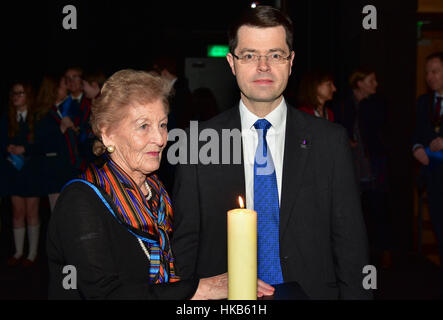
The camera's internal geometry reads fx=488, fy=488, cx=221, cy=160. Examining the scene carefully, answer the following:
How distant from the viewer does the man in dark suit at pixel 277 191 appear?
5.60 ft

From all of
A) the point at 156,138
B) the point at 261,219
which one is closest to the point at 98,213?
the point at 156,138

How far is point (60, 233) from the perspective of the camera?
1.42 m

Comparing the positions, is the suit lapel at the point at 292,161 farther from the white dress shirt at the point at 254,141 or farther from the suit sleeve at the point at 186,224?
the suit sleeve at the point at 186,224

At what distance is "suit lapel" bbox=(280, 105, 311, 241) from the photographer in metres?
1.72

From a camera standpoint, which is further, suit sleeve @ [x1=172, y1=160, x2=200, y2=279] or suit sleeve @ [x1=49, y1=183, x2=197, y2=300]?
suit sleeve @ [x1=172, y1=160, x2=200, y2=279]

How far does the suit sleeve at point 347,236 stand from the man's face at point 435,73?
2.71m

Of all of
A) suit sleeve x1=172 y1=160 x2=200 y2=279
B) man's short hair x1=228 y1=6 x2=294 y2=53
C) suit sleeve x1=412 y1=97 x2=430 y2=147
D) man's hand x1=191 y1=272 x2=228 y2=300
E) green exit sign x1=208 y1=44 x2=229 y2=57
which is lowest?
man's hand x1=191 y1=272 x2=228 y2=300

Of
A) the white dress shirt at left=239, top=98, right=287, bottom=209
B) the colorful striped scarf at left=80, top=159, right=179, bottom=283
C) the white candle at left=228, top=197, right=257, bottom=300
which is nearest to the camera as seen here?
the white candle at left=228, top=197, right=257, bottom=300

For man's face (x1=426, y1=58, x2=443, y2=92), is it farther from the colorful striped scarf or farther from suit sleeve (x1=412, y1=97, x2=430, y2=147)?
the colorful striped scarf

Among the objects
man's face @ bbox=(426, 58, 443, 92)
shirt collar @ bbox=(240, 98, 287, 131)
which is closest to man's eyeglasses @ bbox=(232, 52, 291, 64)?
shirt collar @ bbox=(240, 98, 287, 131)

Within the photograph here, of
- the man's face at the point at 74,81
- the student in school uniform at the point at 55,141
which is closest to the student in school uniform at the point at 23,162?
the student in school uniform at the point at 55,141

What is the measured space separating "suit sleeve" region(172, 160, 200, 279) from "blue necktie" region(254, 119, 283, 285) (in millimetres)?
230

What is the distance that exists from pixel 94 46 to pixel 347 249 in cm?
738

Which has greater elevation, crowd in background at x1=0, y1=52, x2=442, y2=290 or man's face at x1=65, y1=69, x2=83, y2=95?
man's face at x1=65, y1=69, x2=83, y2=95
